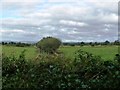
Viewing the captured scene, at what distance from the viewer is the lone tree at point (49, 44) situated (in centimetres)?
1154

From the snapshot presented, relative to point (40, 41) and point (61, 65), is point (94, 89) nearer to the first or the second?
point (61, 65)

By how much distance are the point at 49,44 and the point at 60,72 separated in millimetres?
2854

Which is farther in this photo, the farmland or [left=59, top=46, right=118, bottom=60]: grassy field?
[left=59, top=46, right=118, bottom=60]: grassy field

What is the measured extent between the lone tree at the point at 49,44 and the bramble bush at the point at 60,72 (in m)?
1.15

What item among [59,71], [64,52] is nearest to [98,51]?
[64,52]

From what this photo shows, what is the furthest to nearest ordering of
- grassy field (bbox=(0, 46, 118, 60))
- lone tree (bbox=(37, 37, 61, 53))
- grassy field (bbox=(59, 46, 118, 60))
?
1. lone tree (bbox=(37, 37, 61, 53))
2. grassy field (bbox=(59, 46, 118, 60))
3. grassy field (bbox=(0, 46, 118, 60))

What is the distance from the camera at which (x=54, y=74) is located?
9047mm

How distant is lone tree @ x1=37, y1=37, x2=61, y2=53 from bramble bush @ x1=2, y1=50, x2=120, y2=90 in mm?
1148

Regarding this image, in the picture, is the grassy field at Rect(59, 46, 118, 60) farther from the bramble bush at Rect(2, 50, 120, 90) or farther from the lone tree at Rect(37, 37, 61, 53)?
the bramble bush at Rect(2, 50, 120, 90)

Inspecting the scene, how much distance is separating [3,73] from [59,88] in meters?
1.98

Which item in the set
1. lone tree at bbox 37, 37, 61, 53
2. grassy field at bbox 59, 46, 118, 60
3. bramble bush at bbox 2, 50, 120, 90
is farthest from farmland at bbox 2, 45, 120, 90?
lone tree at bbox 37, 37, 61, 53

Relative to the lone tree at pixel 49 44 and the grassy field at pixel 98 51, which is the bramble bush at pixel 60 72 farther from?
the lone tree at pixel 49 44

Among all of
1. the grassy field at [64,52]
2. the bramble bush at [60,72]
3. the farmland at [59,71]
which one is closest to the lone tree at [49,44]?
the grassy field at [64,52]

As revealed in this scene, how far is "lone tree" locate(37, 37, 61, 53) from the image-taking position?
11.5m
